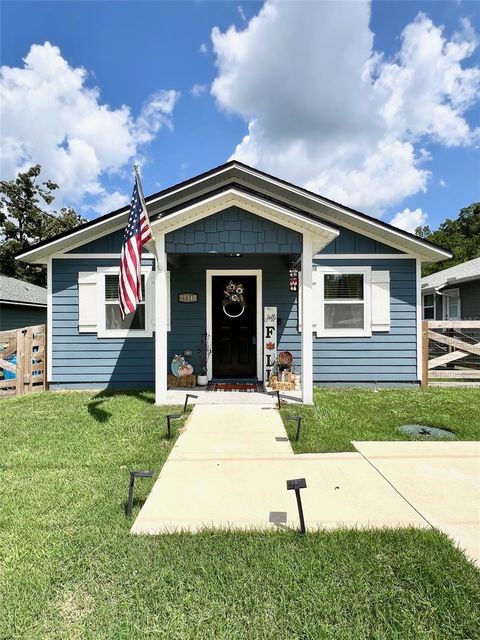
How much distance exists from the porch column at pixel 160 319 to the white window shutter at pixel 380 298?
4.43 meters

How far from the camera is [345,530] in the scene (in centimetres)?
235

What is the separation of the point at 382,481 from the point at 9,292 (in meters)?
14.0

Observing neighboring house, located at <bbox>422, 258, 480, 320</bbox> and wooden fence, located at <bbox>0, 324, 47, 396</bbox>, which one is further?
neighboring house, located at <bbox>422, 258, 480, 320</bbox>

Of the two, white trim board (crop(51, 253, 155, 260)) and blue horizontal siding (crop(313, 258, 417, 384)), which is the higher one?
white trim board (crop(51, 253, 155, 260))

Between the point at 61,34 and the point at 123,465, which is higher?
the point at 61,34

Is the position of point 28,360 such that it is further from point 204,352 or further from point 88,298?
point 204,352

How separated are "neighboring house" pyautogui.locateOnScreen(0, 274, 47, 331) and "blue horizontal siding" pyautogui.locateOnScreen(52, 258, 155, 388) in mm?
5852

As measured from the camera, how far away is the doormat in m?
6.90

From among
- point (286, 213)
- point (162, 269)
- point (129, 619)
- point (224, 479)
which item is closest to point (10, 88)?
point (162, 269)

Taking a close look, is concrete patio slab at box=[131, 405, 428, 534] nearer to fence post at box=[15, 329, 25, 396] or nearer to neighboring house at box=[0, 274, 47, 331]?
fence post at box=[15, 329, 25, 396]

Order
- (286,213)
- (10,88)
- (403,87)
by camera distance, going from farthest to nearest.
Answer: (10,88) < (403,87) < (286,213)

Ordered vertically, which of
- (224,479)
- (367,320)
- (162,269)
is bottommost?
(224,479)

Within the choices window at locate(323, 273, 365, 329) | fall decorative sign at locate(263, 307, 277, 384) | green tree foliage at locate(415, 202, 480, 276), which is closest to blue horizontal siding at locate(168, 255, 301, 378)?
fall decorative sign at locate(263, 307, 277, 384)

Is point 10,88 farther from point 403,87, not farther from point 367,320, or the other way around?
point 367,320
